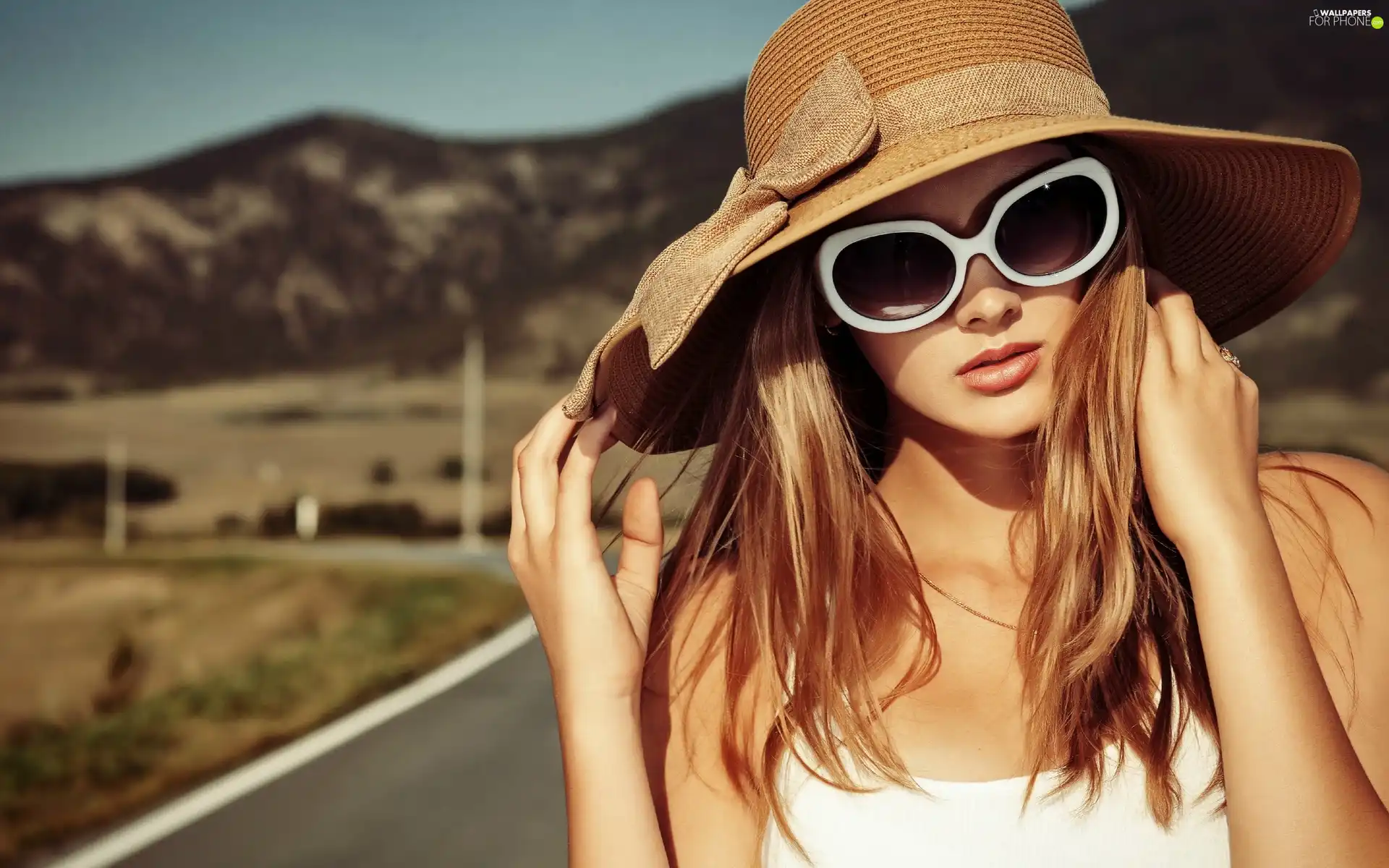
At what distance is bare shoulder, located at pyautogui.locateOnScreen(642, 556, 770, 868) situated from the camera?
7.94ft

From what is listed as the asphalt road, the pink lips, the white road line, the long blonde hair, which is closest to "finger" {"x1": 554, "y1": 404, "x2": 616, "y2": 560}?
the long blonde hair

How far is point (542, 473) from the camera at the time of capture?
97.8 inches

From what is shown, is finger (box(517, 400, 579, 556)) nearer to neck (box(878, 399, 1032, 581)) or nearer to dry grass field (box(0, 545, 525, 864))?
neck (box(878, 399, 1032, 581))

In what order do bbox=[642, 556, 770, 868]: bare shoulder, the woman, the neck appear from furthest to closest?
the neck, bbox=[642, 556, 770, 868]: bare shoulder, the woman

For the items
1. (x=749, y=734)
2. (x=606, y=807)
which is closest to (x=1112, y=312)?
(x=749, y=734)

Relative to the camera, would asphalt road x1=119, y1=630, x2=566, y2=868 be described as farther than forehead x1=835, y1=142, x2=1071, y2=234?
Yes

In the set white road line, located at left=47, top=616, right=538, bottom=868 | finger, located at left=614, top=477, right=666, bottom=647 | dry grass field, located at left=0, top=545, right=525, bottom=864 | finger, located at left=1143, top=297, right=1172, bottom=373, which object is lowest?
dry grass field, located at left=0, top=545, right=525, bottom=864

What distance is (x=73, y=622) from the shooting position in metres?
23.6

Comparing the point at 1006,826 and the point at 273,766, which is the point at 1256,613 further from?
the point at 273,766

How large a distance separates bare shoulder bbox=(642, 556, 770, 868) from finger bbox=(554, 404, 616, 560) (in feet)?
1.18

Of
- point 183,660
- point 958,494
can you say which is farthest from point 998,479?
point 183,660

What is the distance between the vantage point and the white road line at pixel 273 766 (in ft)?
17.3

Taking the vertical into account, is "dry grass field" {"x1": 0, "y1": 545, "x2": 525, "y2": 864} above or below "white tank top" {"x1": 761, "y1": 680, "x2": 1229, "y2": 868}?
below

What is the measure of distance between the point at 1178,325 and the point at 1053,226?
0.27 m
